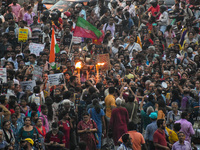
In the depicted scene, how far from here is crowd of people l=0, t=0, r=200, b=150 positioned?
14.7 metres

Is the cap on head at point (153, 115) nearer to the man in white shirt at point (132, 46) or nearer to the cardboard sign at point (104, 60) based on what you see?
the cardboard sign at point (104, 60)

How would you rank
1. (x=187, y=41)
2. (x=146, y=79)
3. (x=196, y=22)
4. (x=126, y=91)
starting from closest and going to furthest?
(x=126, y=91)
(x=146, y=79)
(x=187, y=41)
(x=196, y=22)

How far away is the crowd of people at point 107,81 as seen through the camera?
14719 mm

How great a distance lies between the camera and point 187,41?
25.0 metres

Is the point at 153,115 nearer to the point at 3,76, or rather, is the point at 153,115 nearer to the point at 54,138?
the point at 54,138

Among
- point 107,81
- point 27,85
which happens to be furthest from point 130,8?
point 27,85

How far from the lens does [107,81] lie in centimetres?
1858

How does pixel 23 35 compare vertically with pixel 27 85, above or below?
above

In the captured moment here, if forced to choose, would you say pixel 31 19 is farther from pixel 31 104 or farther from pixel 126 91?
pixel 31 104

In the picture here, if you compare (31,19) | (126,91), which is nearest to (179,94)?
(126,91)

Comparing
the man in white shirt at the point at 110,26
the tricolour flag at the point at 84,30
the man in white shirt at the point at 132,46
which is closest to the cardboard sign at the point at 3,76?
the tricolour flag at the point at 84,30

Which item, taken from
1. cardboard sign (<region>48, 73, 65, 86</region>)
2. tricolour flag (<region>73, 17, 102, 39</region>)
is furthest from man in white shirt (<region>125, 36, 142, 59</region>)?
cardboard sign (<region>48, 73, 65, 86</region>)

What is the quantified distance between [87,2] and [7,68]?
41.3ft

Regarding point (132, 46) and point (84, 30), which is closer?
point (84, 30)
